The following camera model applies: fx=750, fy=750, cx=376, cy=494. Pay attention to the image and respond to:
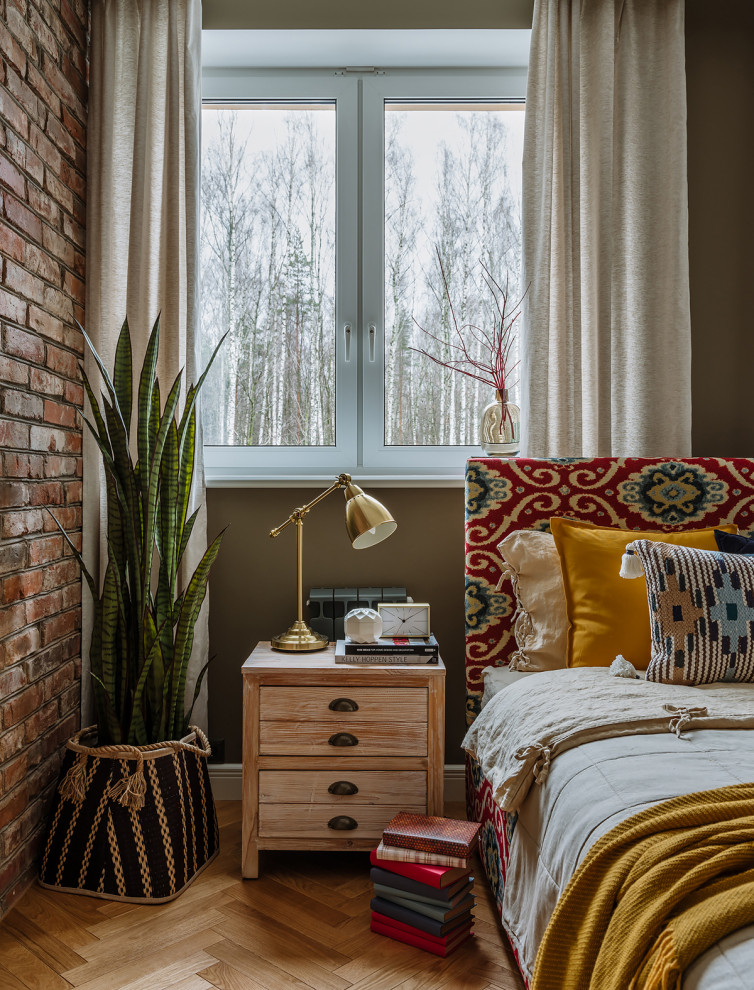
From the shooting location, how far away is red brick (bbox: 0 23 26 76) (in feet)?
5.94

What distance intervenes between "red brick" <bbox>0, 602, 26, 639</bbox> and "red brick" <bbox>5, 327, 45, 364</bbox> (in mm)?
634

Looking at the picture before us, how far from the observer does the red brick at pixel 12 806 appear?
179 centimetres

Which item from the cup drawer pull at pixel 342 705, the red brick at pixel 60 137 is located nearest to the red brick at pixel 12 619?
the cup drawer pull at pixel 342 705

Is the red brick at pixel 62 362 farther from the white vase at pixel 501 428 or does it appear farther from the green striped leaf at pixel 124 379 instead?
the white vase at pixel 501 428

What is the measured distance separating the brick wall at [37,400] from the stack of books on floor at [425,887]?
917 mm

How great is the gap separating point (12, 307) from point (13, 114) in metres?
0.48

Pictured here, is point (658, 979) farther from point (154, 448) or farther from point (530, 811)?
point (154, 448)

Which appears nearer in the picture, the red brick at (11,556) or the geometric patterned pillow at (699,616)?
the geometric patterned pillow at (699,616)

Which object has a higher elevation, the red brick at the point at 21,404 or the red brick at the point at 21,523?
the red brick at the point at 21,404

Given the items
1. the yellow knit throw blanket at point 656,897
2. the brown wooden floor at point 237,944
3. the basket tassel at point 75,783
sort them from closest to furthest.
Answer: the yellow knit throw blanket at point 656,897, the brown wooden floor at point 237,944, the basket tassel at point 75,783

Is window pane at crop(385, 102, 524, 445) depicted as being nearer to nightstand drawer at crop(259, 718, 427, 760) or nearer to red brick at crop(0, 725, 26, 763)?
nightstand drawer at crop(259, 718, 427, 760)

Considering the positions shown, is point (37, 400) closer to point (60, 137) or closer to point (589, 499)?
point (60, 137)

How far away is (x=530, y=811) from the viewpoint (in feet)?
4.85

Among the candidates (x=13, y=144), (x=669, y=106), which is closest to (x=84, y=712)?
(x=13, y=144)
